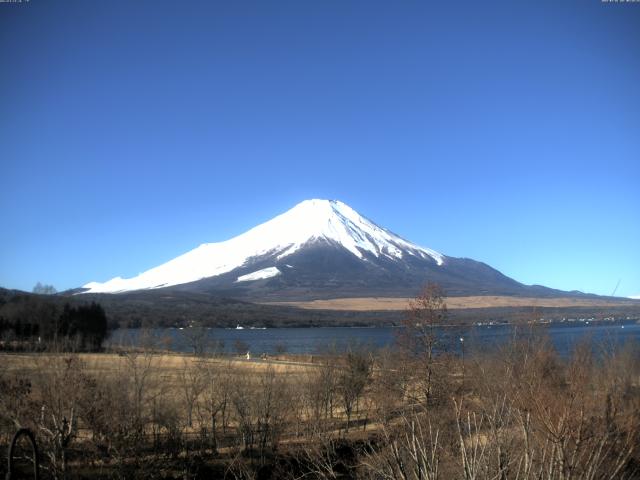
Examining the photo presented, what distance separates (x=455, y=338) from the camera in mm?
28281

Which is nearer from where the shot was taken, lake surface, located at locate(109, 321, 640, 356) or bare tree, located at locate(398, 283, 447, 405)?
bare tree, located at locate(398, 283, 447, 405)

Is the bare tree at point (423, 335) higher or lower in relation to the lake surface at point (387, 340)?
higher

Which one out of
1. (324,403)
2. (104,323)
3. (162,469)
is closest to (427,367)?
(324,403)

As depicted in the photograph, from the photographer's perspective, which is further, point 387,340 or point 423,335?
point 387,340

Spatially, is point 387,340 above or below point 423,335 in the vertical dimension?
below

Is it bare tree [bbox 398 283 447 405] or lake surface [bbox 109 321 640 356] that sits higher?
bare tree [bbox 398 283 447 405]

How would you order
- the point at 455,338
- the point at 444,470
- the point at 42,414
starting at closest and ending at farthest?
the point at 444,470 < the point at 42,414 < the point at 455,338

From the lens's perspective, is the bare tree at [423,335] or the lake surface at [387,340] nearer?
the bare tree at [423,335]

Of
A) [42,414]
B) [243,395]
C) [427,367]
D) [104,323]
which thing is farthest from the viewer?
[104,323]

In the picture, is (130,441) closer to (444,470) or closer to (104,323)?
(444,470)

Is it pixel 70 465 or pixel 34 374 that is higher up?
pixel 34 374

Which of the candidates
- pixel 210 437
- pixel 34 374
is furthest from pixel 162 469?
pixel 34 374

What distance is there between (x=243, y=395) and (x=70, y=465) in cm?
655

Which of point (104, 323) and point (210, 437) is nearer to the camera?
point (210, 437)
